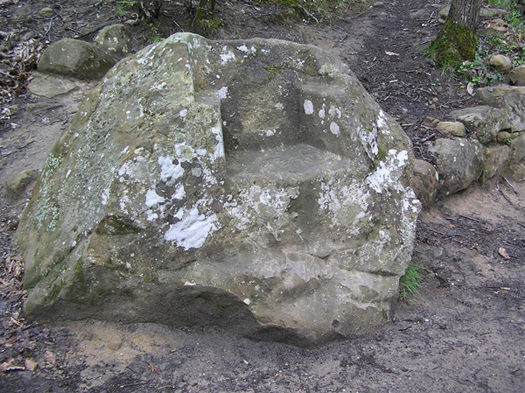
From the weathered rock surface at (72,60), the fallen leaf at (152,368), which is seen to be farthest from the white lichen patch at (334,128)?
the weathered rock surface at (72,60)

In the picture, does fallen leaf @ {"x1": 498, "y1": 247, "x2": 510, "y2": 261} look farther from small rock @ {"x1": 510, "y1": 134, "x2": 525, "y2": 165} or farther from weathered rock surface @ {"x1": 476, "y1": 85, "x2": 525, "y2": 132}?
weathered rock surface @ {"x1": 476, "y1": 85, "x2": 525, "y2": 132}

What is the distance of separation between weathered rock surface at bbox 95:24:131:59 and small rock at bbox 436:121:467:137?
130 inches

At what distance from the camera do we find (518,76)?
603 centimetres

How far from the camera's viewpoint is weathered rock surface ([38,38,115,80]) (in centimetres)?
498

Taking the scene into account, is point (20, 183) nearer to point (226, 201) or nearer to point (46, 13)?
point (226, 201)

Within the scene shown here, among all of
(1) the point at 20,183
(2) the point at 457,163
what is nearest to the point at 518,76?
(2) the point at 457,163

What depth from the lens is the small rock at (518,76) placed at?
19.8 feet

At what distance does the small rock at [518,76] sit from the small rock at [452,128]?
5.24ft

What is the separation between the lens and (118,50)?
5.46m

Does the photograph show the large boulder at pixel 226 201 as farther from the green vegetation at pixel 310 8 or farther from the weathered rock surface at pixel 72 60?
the green vegetation at pixel 310 8

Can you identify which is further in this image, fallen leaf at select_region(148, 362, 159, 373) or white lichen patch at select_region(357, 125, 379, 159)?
white lichen patch at select_region(357, 125, 379, 159)

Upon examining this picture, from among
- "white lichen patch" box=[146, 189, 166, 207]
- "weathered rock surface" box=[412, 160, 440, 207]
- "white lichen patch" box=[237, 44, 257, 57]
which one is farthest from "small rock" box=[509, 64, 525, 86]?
"white lichen patch" box=[146, 189, 166, 207]

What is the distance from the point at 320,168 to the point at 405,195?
0.67 metres

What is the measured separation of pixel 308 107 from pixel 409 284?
1.28 metres
